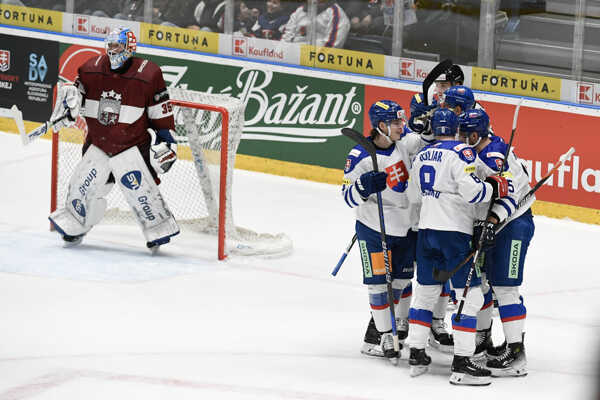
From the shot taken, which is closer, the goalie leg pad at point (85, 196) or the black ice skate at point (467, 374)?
the black ice skate at point (467, 374)

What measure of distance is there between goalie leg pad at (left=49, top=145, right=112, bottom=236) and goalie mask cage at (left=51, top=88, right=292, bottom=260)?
0.44m

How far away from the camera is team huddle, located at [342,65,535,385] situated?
17.8 feet

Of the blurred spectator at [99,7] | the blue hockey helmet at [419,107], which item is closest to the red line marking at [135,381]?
the blue hockey helmet at [419,107]

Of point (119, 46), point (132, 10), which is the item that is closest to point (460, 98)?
point (119, 46)

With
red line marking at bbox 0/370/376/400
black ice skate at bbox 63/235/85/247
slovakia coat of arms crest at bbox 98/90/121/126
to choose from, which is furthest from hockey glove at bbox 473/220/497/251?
black ice skate at bbox 63/235/85/247

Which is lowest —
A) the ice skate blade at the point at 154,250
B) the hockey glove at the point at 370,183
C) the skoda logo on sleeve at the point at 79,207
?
the ice skate blade at the point at 154,250

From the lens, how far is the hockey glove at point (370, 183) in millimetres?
5562

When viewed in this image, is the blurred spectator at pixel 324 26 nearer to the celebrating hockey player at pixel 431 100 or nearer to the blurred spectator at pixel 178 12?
the blurred spectator at pixel 178 12

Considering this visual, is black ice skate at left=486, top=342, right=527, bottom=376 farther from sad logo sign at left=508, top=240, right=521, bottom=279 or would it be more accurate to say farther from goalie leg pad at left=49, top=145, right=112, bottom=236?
goalie leg pad at left=49, top=145, right=112, bottom=236

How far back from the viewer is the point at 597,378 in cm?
237

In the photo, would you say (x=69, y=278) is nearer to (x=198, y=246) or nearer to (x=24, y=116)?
(x=198, y=246)

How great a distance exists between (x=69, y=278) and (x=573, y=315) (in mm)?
3032

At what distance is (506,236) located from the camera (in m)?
5.62

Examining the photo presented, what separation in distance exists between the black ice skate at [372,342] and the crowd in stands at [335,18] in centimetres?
440
